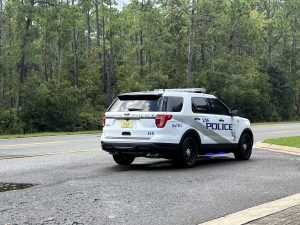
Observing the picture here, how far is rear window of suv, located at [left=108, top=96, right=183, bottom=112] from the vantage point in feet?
40.0

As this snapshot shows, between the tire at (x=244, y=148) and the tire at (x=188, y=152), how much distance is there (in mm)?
2258

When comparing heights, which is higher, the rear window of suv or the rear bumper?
the rear window of suv

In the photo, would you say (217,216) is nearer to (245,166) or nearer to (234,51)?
(245,166)

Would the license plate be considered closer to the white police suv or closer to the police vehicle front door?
the white police suv

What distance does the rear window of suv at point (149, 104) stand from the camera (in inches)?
480

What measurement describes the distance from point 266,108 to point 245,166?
156ft

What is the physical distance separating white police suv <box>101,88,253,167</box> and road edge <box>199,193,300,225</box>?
4132mm

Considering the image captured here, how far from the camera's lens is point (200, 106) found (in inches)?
525

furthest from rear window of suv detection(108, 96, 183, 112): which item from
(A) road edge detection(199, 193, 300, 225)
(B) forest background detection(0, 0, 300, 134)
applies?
(B) forest background detection(0, 0, 300, 134)

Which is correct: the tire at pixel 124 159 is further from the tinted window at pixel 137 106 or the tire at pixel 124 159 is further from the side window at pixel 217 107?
the side window at pixel 217 107

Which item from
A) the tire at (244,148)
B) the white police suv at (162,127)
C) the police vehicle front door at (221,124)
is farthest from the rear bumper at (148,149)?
the tire at (244,148)

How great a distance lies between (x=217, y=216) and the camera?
284 inches

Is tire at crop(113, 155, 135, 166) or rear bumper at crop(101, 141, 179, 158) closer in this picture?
rear bumper at crop(101, 141, 179, 158)

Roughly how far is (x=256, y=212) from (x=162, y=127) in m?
5.01
